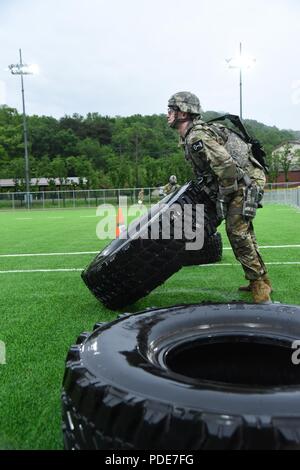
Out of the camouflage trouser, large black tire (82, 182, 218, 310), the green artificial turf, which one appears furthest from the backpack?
the green artificial turf

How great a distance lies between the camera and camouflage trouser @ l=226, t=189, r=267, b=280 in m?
4.42

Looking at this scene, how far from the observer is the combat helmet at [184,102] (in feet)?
14.7

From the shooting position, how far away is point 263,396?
4.37ft

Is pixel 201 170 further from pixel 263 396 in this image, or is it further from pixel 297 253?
pixel 297 253

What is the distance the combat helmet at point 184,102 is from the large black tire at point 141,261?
2.89 feet

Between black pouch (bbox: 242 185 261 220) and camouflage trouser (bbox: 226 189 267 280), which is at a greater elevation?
black pouch (bbox: 242 185 261 220)

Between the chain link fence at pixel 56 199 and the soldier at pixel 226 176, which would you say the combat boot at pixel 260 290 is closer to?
the soldier at pixel 226 176

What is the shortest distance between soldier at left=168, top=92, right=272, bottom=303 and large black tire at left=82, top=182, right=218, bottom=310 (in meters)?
0.29

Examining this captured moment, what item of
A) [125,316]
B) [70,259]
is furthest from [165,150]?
[125,316]

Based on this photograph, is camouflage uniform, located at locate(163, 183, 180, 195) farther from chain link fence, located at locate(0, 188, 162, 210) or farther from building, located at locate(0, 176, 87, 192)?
building, located at locate(0, 176, 87, 192)

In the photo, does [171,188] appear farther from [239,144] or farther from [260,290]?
[260,290]

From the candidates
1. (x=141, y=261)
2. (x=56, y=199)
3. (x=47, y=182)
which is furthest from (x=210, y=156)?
(x=47, y=182)

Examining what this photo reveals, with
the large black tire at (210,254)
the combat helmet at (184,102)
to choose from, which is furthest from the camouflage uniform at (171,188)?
the large black tire at (210,254)

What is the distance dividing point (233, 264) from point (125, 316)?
4.84 meters
